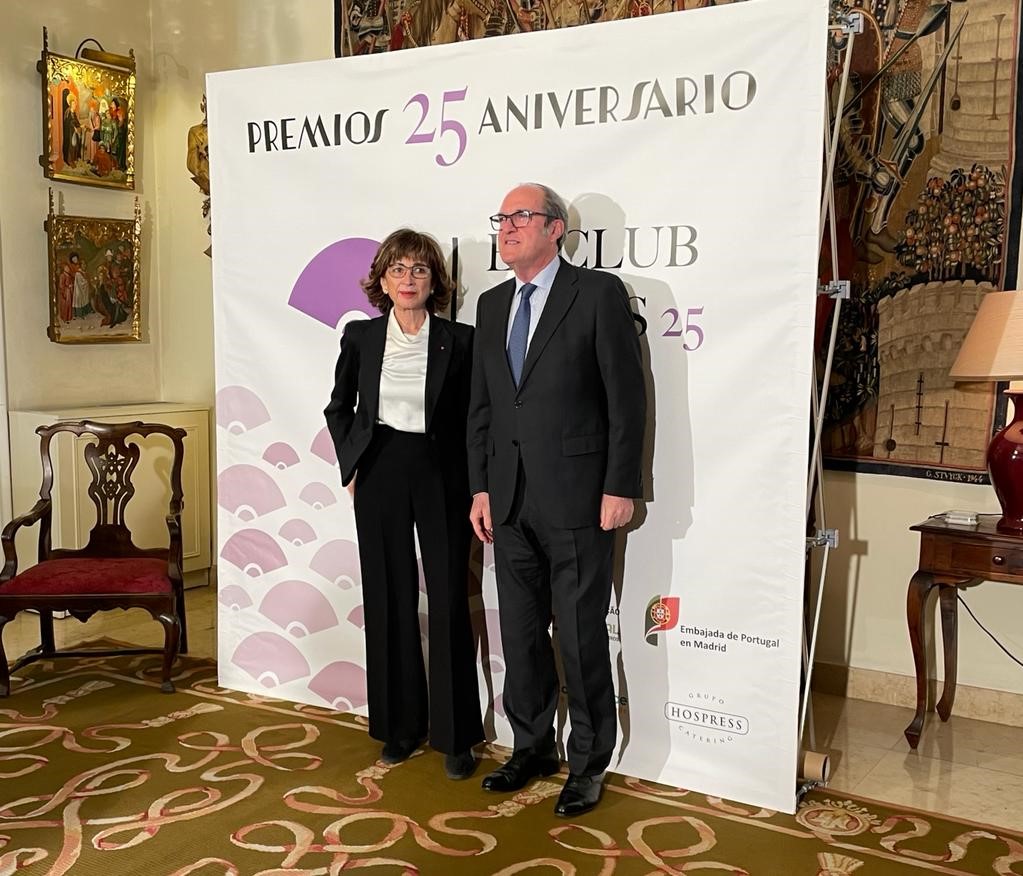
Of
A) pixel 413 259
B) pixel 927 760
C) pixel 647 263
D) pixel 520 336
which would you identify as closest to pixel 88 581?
pixel 413 259

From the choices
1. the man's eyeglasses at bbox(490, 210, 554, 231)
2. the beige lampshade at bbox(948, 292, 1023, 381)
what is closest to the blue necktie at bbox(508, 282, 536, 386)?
the man's eyeglasses at bbox(490, 210, 554, 231)

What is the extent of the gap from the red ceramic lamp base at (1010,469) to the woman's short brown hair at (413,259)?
187 cm

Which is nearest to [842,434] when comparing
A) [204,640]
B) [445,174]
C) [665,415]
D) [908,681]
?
[908,681]

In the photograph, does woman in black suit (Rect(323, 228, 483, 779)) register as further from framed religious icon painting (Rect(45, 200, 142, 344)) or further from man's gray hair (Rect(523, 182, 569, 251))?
framed religious icon painting (Rect(45, 200, 142, 344))

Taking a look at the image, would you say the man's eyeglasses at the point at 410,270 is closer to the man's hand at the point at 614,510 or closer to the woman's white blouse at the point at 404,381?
the woman's white blouse at the point at 404,381

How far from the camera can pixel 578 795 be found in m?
→ 3.12

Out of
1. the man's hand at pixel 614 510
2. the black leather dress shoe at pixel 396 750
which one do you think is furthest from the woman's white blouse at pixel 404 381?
the black leather dress shoe at pixel 396 750

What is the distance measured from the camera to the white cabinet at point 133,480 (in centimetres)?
505

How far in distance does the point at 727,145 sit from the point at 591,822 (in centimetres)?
197

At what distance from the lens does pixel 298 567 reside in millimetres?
→ 3967

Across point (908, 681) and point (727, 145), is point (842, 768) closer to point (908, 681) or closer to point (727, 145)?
point (908, 681)

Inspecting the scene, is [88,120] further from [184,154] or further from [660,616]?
[660,616]

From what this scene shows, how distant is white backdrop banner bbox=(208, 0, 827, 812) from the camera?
3.04 meters

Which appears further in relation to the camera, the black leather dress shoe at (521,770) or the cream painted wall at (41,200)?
the cream painted wall at (41,200)
